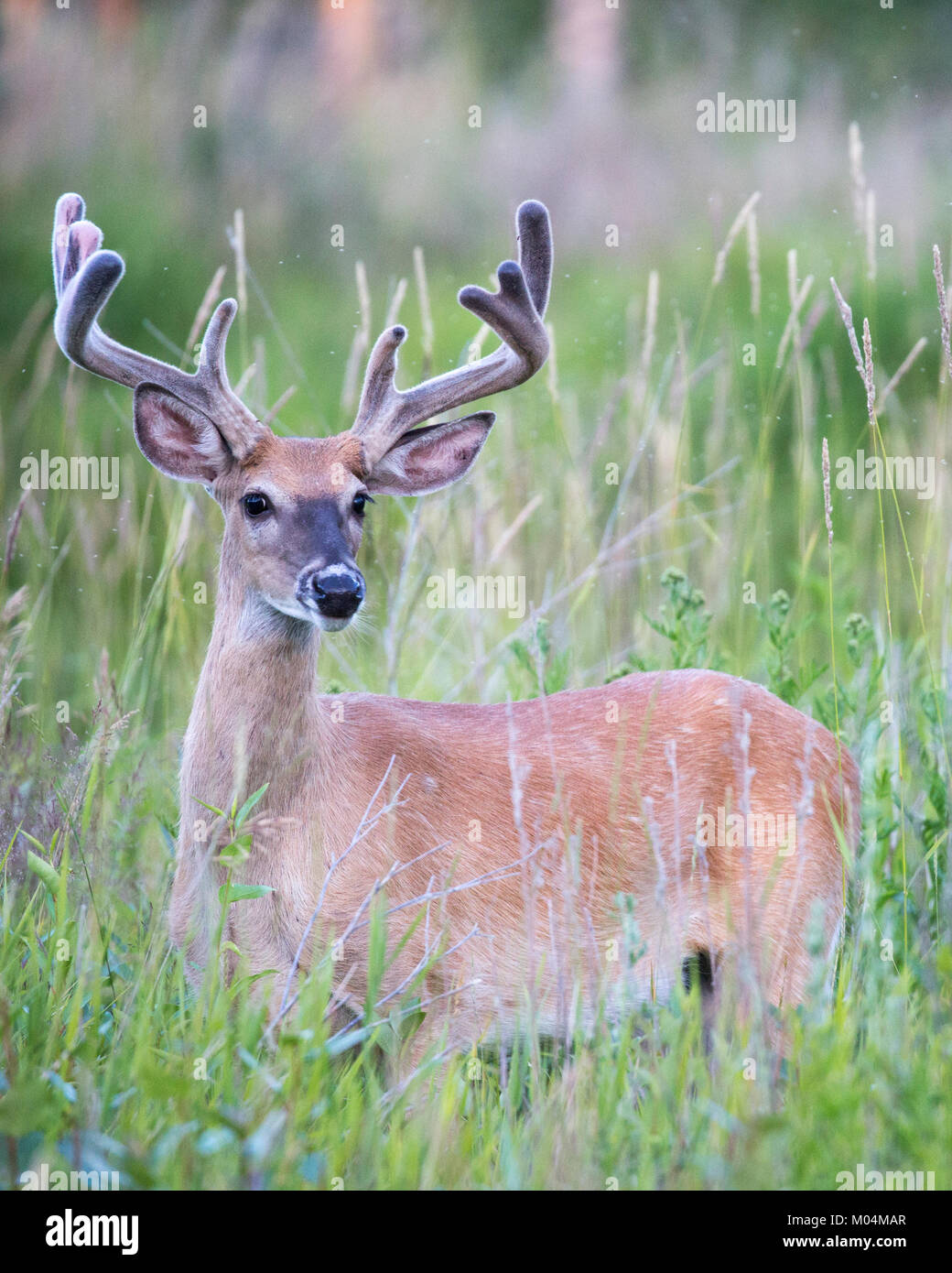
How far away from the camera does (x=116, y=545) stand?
596cm

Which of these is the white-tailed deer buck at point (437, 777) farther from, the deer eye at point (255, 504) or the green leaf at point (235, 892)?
the green leaf at point (235, 892)

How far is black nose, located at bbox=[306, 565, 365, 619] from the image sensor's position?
3674 mm

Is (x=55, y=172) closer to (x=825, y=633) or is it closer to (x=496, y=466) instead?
(x=496, y=466)

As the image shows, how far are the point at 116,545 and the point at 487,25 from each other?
5.84 meters

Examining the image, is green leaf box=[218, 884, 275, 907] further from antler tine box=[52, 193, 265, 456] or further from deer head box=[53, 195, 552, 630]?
antler tine box=[52, 193, 265, 456]

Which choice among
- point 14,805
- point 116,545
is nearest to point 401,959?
point 14,805

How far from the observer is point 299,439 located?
413cm

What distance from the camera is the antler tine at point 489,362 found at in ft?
13.9

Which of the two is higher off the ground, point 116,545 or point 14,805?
point 116,545

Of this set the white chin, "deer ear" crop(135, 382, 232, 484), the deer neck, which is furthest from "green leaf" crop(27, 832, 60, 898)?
"deer ear" crop(135, 382, 232, 484)

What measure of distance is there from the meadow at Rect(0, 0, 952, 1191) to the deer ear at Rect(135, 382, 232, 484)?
405 millimetres

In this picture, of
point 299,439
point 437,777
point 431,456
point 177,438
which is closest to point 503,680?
point 431,456

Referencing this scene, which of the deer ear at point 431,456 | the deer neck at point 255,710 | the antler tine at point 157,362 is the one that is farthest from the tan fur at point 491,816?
the deer ear at point 431,456

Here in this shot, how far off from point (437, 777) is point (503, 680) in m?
1.41
